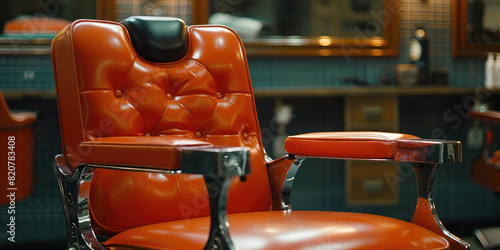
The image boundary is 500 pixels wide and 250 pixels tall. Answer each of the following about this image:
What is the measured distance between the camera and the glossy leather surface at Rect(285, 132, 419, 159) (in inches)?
49.7

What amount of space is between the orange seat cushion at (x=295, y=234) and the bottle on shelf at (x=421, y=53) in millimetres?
2278

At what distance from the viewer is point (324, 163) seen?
3334mm

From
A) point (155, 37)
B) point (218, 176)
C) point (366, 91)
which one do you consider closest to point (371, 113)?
point (366, 91)

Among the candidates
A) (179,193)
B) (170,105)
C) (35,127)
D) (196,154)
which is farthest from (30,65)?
(196,154)

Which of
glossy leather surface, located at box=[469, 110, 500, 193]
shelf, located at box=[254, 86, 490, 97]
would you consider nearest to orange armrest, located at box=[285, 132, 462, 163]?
glossy leather surface, located at box=[469, 110, 500, 193]

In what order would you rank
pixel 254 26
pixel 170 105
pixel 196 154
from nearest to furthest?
pixel 196 154 → pixel 170 105 → pixel 254 26

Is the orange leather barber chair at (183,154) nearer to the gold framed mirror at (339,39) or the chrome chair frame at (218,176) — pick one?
the chrome chair frame at (218,176)

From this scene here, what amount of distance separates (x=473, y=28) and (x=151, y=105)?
2.76 metres

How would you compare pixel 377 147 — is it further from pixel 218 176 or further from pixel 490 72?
pixel 490 72

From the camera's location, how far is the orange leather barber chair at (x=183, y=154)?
0.97 meters

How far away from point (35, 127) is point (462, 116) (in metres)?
2.52

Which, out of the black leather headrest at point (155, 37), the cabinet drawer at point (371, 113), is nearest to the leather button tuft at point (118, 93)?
the black leather headrest at point (155, 37)

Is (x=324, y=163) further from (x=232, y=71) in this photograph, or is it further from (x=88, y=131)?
(x=88, y=131)

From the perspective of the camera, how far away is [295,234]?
3.49ft
